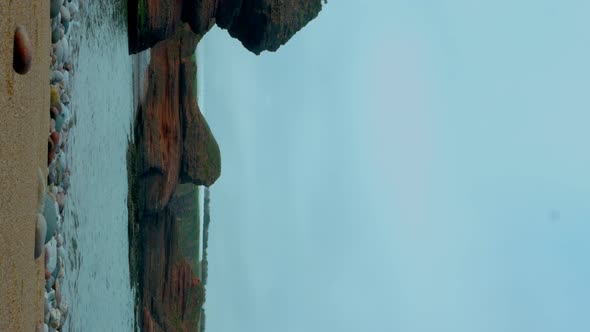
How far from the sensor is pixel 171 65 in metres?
16.9

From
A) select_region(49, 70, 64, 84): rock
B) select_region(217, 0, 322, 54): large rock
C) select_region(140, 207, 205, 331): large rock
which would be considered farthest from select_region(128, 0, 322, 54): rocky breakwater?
select_region(49, 70, 64, 84): rock

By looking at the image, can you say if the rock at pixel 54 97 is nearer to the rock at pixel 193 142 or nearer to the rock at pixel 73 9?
the rock at pixel 73 9

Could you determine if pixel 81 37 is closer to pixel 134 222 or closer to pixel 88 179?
pixel 88 179

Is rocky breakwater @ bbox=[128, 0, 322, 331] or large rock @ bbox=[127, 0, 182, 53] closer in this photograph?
large rock @ bbox=[127, 0, 182, 53]

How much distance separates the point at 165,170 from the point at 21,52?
12.0 metres

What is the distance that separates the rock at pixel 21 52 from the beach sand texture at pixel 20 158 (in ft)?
0.15

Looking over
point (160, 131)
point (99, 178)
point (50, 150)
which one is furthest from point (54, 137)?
point (160, 131)

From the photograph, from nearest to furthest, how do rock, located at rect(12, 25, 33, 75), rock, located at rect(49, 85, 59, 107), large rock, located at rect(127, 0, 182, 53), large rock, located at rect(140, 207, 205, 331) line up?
1. rock, located at rect(12, 25, 33, 75)
2. rock, located at rect(49, 85, 59, 107)
3. large rock, located at rect(127, 0, 182, 53)
4. large rock, located at rect(140, 207, 205, 331)

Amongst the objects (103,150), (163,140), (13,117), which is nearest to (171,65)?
(163,140)

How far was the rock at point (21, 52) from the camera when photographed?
4.23m

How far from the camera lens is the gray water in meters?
9.54

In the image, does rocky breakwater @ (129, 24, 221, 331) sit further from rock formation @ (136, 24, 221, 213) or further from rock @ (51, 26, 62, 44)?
rock @ (51, 26, 62, 44)

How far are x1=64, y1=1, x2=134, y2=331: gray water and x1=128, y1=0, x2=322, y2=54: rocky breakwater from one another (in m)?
0.48

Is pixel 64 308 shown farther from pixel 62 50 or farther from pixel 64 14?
pixel 64 14
